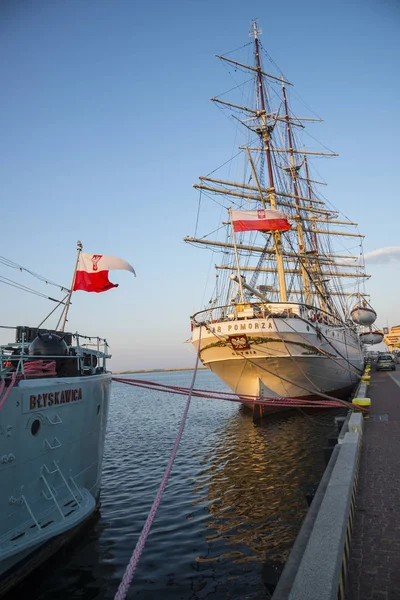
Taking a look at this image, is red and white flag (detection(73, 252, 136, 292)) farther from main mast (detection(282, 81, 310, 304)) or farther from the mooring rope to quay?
main mast (detection(282, 81, 310, 304))

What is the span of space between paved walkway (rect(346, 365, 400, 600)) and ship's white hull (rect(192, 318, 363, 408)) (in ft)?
33.8

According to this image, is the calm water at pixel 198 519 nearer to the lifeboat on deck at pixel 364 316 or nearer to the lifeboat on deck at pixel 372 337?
the lifeboat on deck at pixel 364 316

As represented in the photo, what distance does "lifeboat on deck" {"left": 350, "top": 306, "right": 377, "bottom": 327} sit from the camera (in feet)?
174

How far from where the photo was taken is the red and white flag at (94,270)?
11.9 meters

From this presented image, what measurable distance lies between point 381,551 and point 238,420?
19.9 meters

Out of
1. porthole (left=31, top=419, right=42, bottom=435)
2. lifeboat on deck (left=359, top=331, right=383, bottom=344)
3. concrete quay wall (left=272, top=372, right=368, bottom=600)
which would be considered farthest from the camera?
lifeboat on deck (left=359, top=331, right=383, bottom=344)

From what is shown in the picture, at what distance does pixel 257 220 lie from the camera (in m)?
21.8

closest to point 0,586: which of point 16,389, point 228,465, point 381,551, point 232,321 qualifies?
point 16,389

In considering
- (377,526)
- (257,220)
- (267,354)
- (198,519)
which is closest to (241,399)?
(198,519)

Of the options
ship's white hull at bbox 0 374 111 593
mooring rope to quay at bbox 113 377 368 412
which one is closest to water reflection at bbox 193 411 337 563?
mooring rope to quay at bbox 113 377 368 412

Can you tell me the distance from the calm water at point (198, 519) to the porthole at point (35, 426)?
239 centimetres

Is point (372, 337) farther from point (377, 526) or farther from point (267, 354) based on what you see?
point (377, 526)

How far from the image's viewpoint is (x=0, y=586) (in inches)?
224

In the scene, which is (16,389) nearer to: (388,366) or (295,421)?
(295,421)
